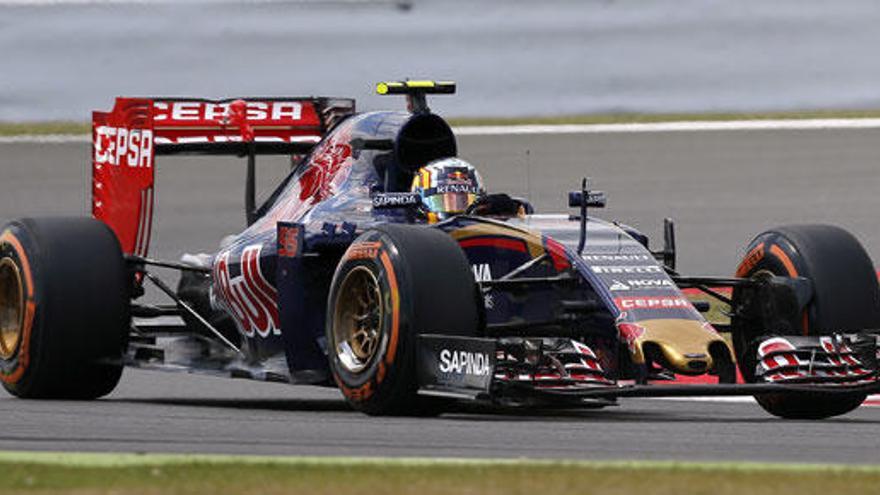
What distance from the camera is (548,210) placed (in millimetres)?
20031

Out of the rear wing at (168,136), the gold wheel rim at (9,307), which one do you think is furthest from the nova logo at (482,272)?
the gold wheel rim at (9,307)

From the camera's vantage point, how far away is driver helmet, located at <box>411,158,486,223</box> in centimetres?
1255

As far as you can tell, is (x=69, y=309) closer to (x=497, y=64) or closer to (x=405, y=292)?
(x=405, y=292)

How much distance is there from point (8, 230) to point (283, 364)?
194 centimetres

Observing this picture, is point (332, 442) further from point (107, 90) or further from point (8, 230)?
point (107, 90)

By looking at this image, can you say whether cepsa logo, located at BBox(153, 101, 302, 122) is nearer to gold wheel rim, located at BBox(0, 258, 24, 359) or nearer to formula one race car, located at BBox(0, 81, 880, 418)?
formula one race car, located at BBox(0, 81, 880, 418)

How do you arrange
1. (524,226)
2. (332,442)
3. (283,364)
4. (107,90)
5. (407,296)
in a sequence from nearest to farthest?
(332,442)
(407,296)
(524,226)
(283,364)
(107,90)

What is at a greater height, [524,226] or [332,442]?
[524,226]

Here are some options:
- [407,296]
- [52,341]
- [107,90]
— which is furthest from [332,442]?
[107,90]

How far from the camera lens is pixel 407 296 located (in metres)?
11.1

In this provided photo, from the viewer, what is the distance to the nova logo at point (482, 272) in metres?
12.1

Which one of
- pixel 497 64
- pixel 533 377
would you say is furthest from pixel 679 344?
pixel 497 64

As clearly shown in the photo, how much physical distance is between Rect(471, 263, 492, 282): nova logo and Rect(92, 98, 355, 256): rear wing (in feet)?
7.73

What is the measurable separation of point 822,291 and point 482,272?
166 cm
